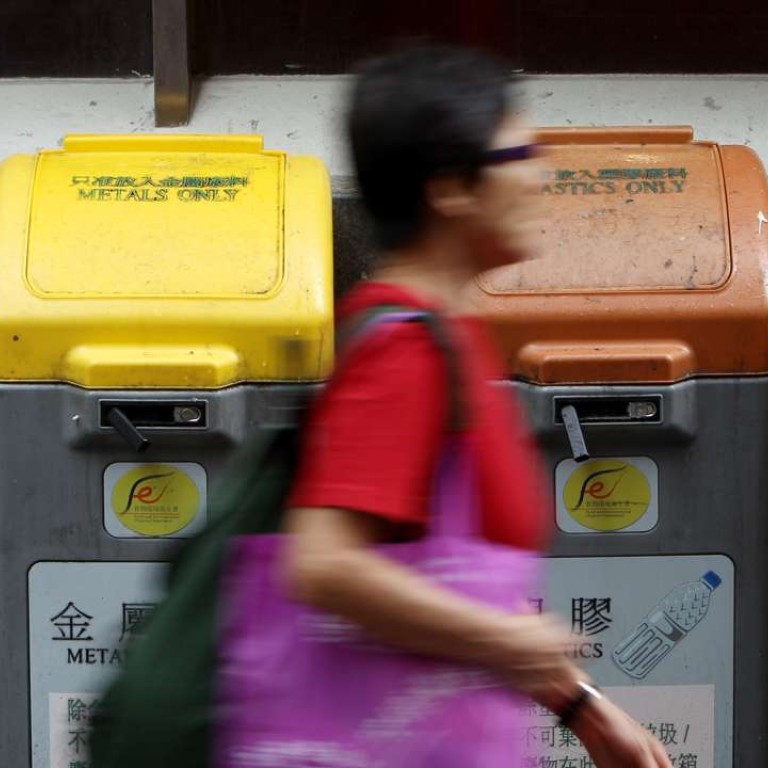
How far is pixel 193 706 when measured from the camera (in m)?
1.38

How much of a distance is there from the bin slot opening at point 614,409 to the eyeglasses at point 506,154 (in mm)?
1601

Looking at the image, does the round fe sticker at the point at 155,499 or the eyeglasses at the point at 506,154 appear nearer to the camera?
the eyeglasses at the point at 506,154

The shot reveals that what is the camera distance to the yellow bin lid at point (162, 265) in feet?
10.0

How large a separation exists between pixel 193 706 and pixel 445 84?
0.63 m

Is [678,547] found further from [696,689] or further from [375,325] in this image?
[375,325]

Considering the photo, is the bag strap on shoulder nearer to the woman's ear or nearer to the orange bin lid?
the woman's ear

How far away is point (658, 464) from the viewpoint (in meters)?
3.14

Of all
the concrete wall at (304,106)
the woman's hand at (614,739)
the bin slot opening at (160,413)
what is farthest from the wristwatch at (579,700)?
the concrete wall at (304,106)

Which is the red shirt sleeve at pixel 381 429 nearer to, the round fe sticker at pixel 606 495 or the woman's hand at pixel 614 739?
the woman's hand at pixel 614 739

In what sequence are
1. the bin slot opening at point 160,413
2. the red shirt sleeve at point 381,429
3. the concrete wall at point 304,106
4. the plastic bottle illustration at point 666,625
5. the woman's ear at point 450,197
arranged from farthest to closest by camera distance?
the concrete wall at point 304,106, the plastic bottle illustration at point 666,625, the bin slot opening at point 160,413, the woman's ear at point 450,197, the red shirt sleeve at point 381,429

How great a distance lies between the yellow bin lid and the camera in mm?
3059

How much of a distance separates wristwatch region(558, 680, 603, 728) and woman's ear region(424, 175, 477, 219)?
0.52 meters

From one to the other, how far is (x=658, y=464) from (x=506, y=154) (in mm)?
1745

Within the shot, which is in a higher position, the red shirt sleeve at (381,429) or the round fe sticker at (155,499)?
the red shirt sleeve at (381,429)
